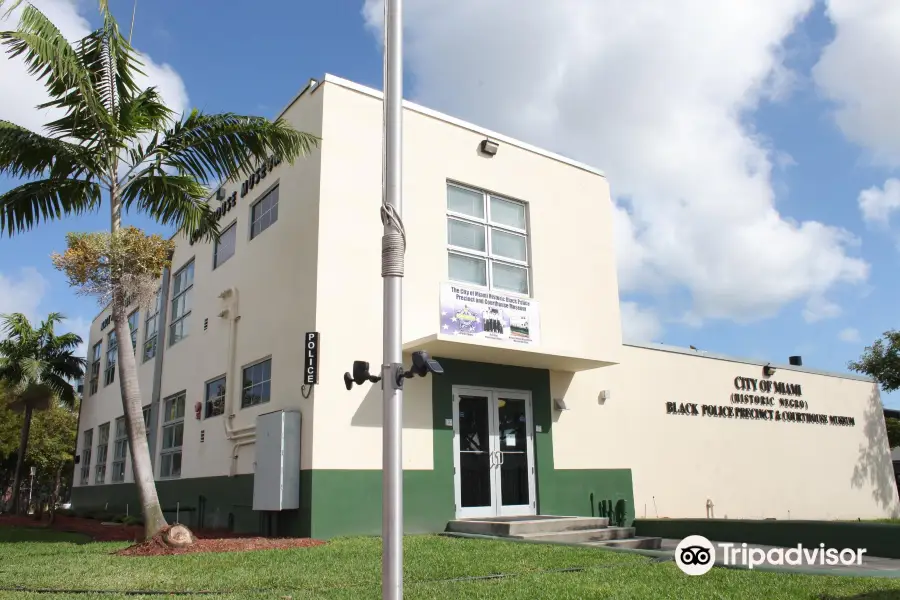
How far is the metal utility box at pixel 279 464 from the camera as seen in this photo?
37.6ft

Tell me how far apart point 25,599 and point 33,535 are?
29.8ft

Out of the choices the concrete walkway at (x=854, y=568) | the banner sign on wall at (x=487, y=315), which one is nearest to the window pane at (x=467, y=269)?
the banner sign on wall at (x=487, y=315)

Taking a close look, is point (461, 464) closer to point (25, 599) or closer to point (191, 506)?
point (191, 506)

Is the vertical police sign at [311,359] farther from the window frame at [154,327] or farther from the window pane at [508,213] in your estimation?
the window frame at [154,327]

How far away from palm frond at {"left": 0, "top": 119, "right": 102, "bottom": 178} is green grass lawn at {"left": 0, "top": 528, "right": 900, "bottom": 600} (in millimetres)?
5650

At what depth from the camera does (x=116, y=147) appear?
1134cm

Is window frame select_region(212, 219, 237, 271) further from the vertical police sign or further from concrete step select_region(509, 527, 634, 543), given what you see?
concrete step select_region(509, 527, 634, 543)

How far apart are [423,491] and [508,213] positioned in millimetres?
5859

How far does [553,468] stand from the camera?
14.2m

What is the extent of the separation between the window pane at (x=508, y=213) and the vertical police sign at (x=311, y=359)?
15.7 feet

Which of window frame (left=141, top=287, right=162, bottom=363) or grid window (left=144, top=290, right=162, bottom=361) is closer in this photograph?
window frame (left=141, top=287, right=162, bottom=363)

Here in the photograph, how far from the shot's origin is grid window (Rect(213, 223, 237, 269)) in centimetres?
1648

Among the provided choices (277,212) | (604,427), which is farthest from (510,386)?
(277,212)

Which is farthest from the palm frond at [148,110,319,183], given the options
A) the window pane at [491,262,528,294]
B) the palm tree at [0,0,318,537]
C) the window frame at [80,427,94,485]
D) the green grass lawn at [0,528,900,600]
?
the window frame at [80,427,94,485]
